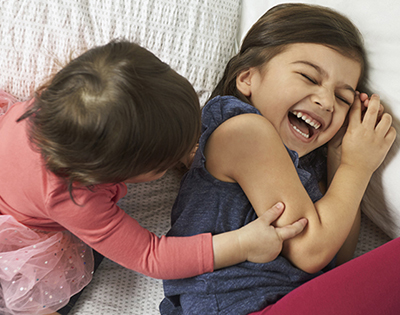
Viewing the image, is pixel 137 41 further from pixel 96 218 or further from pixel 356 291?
pixel 356 291

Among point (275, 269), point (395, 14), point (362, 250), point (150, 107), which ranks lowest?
point (362, 250)

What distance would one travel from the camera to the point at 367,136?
0.98 m

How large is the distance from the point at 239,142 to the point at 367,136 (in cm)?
35

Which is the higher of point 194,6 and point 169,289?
point 194,6

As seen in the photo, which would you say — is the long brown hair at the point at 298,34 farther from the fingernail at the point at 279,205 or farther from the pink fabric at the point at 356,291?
the pink fabric at the point at 356,291

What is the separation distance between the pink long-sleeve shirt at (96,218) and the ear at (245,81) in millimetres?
403

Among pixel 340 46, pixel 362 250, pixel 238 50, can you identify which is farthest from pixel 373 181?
pixel 238 50

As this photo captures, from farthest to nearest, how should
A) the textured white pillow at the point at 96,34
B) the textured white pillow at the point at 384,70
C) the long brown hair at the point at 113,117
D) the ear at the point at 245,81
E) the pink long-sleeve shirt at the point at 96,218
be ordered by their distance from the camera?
the textured white pillow at the point at 96,34 → the ear at the point at 245,81 → the textured white pillow at the point at 384,70 → the pink long-sleeve shirt at the point at 96,218 → the long brown hair at the point at 113,117

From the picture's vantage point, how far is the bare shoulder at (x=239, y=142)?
2.80 ft

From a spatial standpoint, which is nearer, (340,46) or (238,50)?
(340,46)

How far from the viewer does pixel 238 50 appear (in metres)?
1.21

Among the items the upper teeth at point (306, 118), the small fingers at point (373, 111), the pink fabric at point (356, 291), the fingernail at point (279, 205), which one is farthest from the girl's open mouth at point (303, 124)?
the pink fabric at point (356, 291)

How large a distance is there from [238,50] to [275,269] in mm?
671

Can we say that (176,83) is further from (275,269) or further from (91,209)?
(275,269)
